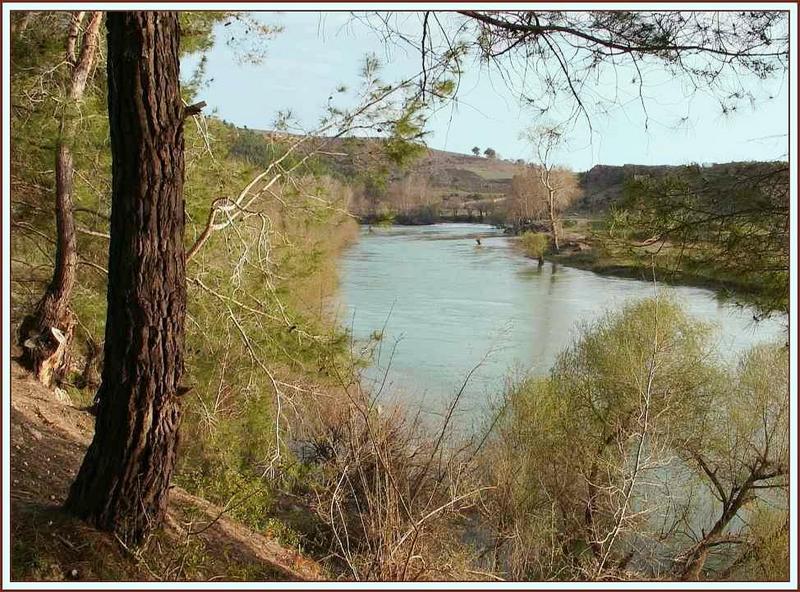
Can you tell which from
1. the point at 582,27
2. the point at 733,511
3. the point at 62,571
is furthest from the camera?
the point at 733,511

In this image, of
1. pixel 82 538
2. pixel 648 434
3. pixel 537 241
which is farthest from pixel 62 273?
pixel 648 434

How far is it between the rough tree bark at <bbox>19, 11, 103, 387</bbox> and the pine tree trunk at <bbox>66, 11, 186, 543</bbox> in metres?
1.73

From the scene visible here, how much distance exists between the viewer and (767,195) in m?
3.09

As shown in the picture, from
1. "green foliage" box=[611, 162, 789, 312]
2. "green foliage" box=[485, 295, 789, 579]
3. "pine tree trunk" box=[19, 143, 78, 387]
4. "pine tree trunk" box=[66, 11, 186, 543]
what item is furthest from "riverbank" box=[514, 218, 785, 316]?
"green foliage" box=[485, 295, 789, 579]

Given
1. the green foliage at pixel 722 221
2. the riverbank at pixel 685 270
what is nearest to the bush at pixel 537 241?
the riverbank at pixel 685 270

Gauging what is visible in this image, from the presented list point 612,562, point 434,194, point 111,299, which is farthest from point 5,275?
point 612,562

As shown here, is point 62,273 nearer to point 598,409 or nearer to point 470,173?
point 470,173

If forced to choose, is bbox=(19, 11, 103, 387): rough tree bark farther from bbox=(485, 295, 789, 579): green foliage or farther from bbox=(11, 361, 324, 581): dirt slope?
bbox=(485, 295, 789, 579): green foliage

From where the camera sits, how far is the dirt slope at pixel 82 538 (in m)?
Result: 2.11

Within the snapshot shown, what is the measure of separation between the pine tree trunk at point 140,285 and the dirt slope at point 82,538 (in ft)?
0.28

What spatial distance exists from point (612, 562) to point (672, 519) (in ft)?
6.93

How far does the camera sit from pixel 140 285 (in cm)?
205

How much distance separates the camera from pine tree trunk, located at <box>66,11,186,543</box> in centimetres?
198

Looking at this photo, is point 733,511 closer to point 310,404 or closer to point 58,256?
point 310,404
